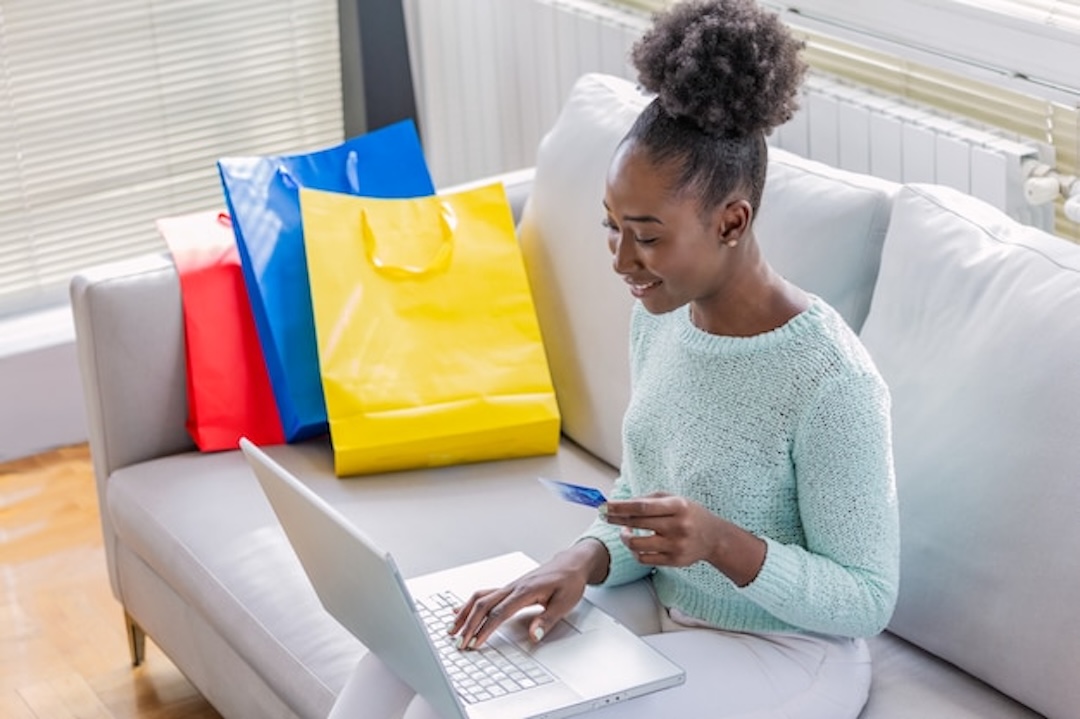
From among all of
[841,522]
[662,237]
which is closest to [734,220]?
[662,237]

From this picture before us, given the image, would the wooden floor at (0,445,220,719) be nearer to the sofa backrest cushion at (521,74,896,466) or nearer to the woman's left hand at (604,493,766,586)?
the sofa backrest cushion at (521,74,896,466)

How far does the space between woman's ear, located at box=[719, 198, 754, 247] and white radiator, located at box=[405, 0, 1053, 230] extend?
0.66m

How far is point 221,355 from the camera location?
2.53 meters

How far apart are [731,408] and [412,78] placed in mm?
2206

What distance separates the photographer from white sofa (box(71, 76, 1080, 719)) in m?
1.72

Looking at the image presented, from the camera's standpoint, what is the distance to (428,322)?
248 centimetres

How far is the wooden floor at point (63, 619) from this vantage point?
258cm

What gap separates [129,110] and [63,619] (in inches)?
48.3

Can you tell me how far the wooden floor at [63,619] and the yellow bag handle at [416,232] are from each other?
2.31ft

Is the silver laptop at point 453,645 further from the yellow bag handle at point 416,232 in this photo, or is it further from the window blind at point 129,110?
the window blind at point 129,110

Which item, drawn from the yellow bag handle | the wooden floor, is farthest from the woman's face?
the wooden floor

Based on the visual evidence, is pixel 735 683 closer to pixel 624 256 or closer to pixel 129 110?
pixel 624 256

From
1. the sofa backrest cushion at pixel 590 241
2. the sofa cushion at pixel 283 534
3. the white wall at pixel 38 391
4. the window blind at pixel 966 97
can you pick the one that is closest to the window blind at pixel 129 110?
the white wall at pixel 38 391

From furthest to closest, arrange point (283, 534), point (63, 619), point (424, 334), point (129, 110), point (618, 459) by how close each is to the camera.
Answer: point (129, 110) → point (63, 619) → point (424, 334) → point (618, 459) → point (283, 534)
